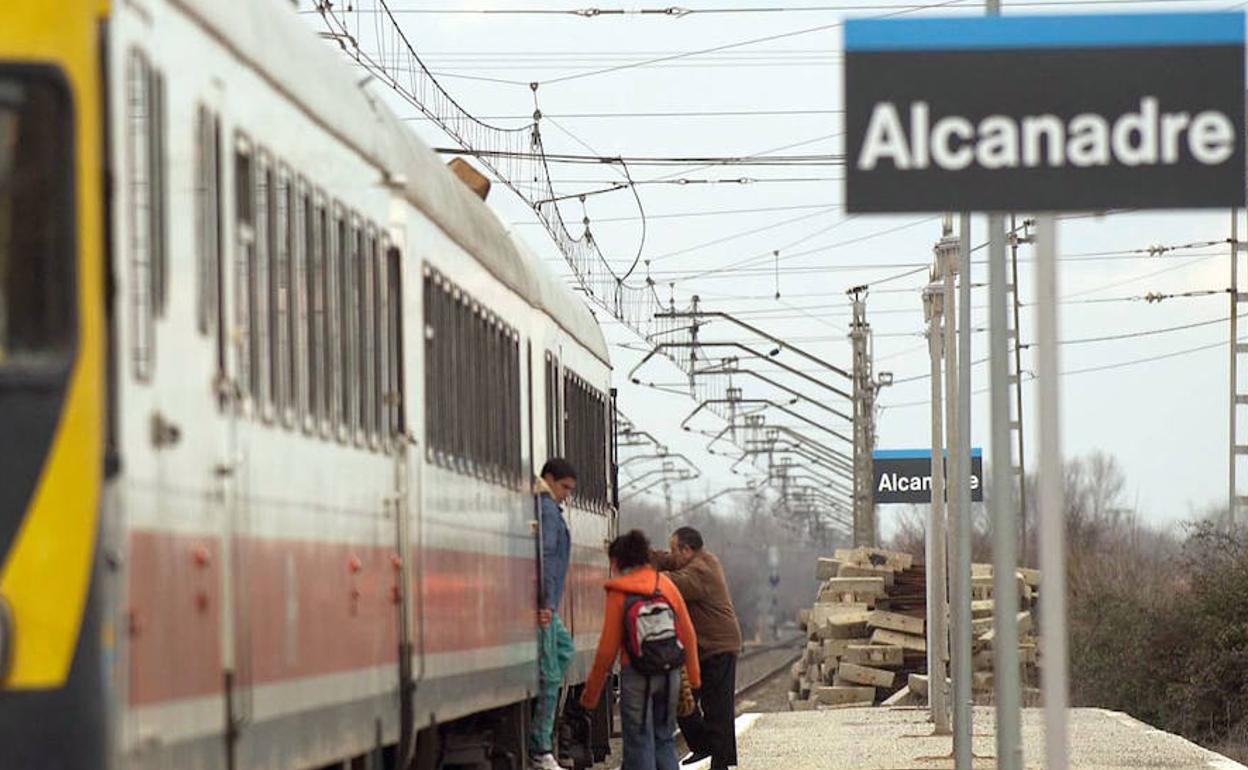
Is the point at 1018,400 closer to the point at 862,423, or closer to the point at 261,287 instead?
the point at 862,423

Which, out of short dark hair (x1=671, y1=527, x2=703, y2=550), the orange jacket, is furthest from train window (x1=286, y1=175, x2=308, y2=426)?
short dark hair (x1=671, y1=527, x2=703, y2=550)

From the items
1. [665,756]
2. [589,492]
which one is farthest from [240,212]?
[589,492]

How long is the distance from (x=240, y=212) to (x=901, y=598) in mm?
36050

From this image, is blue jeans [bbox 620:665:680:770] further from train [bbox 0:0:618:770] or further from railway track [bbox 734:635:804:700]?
railway track [bbox 734:635:804:700]

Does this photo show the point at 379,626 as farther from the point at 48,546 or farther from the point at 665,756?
the point at 665,756

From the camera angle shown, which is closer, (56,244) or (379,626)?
(56,244)

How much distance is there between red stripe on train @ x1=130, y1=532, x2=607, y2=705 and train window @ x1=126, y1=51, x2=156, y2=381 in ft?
1.62

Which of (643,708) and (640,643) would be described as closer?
(640,643)

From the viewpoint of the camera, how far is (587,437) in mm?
20844

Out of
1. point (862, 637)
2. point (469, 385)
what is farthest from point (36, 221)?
point (862, 637)

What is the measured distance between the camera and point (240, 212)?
8852mm

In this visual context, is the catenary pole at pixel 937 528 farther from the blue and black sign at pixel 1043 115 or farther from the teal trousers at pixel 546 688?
the blue and black sign at pixel 1043 115

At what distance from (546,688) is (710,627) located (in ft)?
7.07

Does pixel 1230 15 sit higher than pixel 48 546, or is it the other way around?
pixel 1230 15
